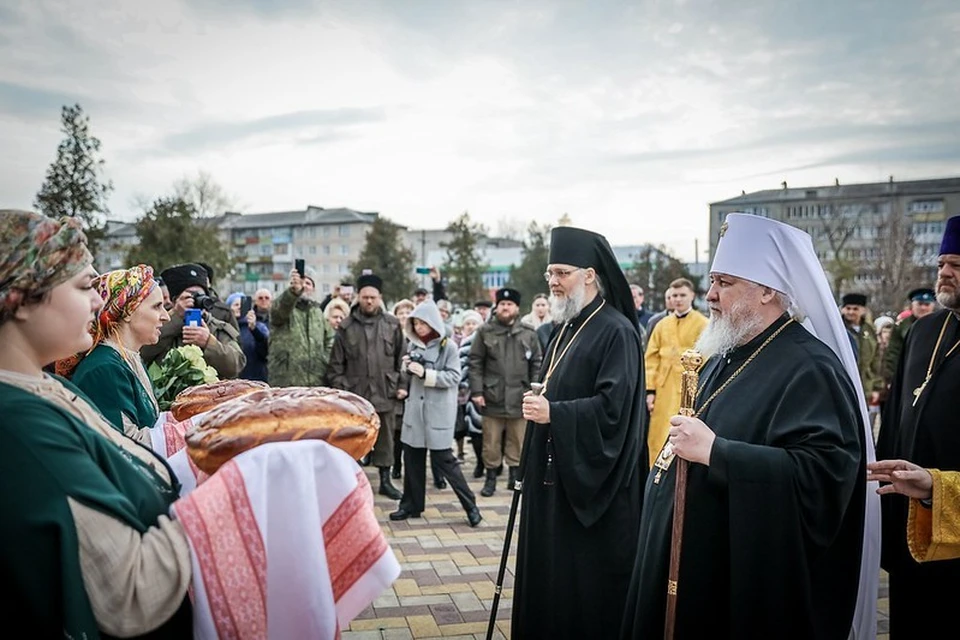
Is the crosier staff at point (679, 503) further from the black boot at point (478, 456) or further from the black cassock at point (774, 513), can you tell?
the black boot at point (478, 456)

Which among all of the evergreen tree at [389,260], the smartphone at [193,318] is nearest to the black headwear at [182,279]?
the smartphone at [193,318]

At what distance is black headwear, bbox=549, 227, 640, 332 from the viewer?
14.9ft

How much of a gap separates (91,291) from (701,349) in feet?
7.91

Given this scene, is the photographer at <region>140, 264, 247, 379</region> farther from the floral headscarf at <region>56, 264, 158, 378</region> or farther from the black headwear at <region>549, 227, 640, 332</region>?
the black headwear at <region>549, 227, 640, 332</region>

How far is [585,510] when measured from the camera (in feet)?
13.0

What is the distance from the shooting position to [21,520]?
139cm

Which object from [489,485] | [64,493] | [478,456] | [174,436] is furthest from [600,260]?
[478,456]

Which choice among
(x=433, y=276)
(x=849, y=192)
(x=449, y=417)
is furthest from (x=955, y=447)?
(x=849, y=192)

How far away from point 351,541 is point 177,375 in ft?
8.94

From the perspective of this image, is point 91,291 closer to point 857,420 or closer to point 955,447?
point 857,420

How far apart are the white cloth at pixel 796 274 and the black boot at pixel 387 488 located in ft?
17.9

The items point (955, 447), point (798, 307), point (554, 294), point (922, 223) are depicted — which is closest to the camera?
point (798, 307)

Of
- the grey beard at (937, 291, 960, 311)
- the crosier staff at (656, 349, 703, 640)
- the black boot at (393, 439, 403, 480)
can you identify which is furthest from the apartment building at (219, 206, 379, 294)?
the crosier staff at (656, 349, 703, 640)

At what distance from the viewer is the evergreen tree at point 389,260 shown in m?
48.3
